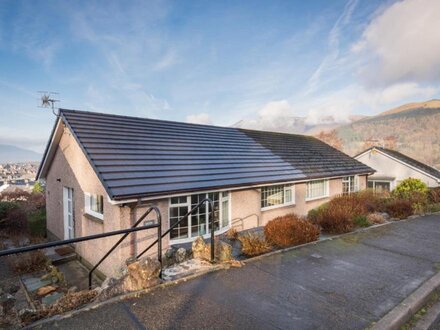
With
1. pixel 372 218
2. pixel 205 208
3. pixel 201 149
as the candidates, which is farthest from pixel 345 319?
pixel 201 149

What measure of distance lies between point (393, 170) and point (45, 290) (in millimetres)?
31071

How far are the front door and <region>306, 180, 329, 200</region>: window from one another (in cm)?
1218

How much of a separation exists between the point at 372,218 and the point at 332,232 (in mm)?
2939

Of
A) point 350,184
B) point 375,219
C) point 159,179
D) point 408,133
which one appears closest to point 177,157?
point 159,179

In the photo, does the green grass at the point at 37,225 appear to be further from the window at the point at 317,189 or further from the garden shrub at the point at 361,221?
the garden shrub at the point at 361,221

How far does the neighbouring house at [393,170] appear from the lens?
2528 centimetres

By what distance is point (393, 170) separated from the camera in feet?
90.1

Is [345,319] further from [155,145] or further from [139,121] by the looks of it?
[139,121]

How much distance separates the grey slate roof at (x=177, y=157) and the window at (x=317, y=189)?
656mm

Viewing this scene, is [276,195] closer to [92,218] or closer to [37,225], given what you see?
[92,218]

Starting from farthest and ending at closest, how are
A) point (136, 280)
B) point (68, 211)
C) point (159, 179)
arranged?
1. point (68, 211)
2. point (159, 179)
3. point (136, 280)

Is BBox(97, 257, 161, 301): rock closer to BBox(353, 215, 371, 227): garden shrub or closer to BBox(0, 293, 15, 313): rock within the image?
BBox(0, 293, 15, 313): rock

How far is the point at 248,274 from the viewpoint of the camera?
5508mm

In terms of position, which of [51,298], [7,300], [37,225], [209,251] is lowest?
[51,298]
